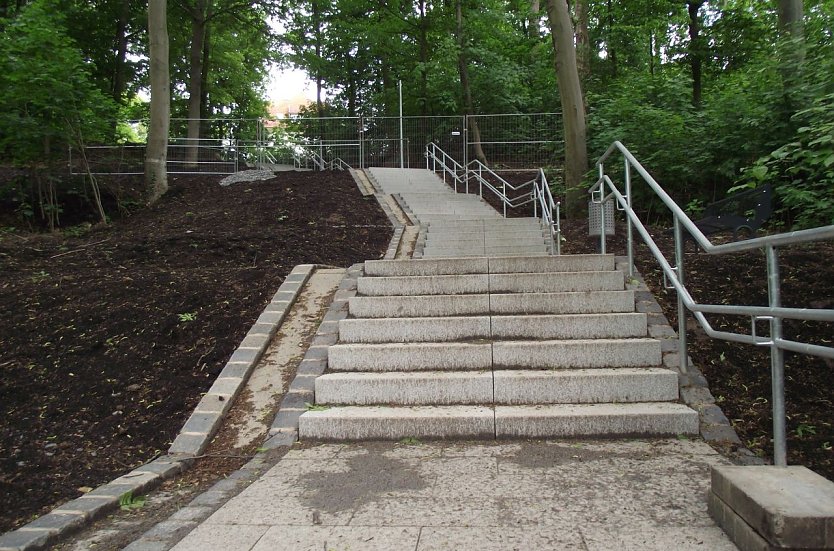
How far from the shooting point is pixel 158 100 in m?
13.1

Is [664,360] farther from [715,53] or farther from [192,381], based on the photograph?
[715,53]

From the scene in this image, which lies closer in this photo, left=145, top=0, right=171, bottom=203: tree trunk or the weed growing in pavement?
the weed growing in pavement

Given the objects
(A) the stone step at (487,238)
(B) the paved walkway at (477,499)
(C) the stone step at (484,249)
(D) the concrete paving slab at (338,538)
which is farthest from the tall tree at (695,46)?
(D) the concrete paving slab at (338,538)

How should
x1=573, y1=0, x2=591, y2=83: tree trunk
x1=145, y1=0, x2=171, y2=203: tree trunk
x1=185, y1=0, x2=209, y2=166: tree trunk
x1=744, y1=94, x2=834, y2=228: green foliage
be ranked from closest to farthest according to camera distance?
x1=744, y1=94, x2=834, y2=228: green foliage → x1=145, y1=0, x2=171, y2=203: tree trunk → x1=573, y1=0, x2=591, y2=83: tree trunk → x1=185, y1=0, x2=209, y2=166: tree trunk

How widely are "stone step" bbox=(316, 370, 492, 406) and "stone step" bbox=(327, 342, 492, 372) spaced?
15 centimetres

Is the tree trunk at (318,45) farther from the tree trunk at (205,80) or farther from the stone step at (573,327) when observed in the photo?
the stone step at (573,327)

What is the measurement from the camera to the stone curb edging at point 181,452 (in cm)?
258

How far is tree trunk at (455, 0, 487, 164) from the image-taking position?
18.5 meters

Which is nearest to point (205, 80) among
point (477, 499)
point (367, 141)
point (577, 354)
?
point (367, 141)

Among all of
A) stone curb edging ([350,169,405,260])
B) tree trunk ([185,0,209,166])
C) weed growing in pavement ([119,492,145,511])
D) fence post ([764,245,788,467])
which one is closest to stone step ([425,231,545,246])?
stone curb edging ([350,169,405,260])

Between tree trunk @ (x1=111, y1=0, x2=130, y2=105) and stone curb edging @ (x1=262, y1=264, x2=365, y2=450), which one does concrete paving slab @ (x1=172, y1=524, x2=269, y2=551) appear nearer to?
stone curb edging @ (x1=262, y1=264, x2=365, y2=450)

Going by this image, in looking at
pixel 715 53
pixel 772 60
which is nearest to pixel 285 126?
pixel 715 53

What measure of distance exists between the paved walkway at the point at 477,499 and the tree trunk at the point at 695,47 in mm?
13060

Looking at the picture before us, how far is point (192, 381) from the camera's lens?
437 cm
